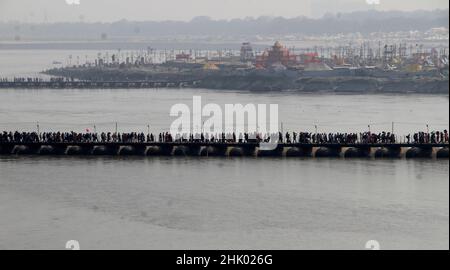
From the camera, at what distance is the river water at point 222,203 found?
1603cm

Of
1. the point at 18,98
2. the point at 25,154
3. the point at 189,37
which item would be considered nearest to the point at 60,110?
the point at 18,98

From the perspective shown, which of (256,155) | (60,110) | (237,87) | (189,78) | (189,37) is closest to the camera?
(256,155)

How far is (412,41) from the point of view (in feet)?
346

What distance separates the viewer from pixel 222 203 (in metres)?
18.4

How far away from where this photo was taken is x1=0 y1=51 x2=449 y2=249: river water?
1603cm

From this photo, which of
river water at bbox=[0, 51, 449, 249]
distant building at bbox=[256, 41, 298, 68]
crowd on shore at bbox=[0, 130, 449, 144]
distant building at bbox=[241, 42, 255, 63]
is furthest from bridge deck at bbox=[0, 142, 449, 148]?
distant building at bbox=[241, 42, 255, 63]

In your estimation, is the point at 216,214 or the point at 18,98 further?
the point at 18,98

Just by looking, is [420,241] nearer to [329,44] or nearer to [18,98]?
[18,98]

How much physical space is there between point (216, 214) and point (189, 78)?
4173 centimetres

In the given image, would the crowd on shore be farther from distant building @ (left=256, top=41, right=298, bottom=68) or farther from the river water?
distant building @ (left=256, top=41, right=298, bottom=68)

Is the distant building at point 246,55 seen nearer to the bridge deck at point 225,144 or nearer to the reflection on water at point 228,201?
the bridge deck at point 225,144

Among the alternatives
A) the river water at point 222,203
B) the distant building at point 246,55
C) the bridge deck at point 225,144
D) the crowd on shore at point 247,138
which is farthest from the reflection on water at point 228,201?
the distant building at point 246,55

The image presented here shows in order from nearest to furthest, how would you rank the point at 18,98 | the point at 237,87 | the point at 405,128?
1. the point at 405,128
2. the point at 18,98
3. the point at 237,87

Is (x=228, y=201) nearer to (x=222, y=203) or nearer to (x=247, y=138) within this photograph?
(x=222, y=203)
